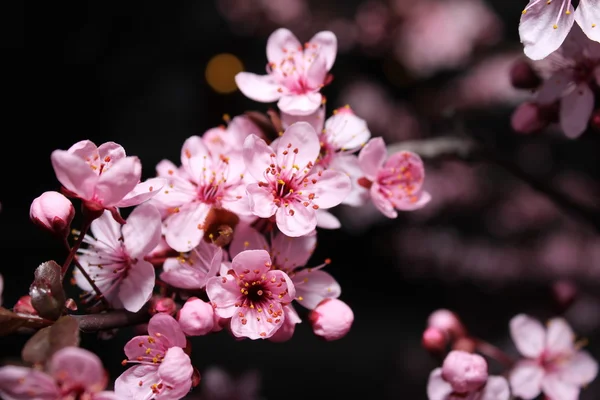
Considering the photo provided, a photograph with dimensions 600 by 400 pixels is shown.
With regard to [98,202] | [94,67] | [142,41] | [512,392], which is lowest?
[512,392]

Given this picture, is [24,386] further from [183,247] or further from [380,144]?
[380,144]

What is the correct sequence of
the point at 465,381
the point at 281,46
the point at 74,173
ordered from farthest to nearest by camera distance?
the point at 281,46, the point at 465,381, the point at 74,173

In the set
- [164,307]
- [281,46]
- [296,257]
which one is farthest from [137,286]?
[281,46]

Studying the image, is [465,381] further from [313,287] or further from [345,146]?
[345,146]

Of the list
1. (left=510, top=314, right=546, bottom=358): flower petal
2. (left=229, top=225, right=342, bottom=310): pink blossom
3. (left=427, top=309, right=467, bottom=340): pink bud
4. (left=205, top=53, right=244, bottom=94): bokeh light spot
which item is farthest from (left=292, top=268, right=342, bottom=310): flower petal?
A: (left=205, top=53, right=244, bottom=94): bokeh light spot

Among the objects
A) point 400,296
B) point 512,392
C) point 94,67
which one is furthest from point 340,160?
point 94,67
